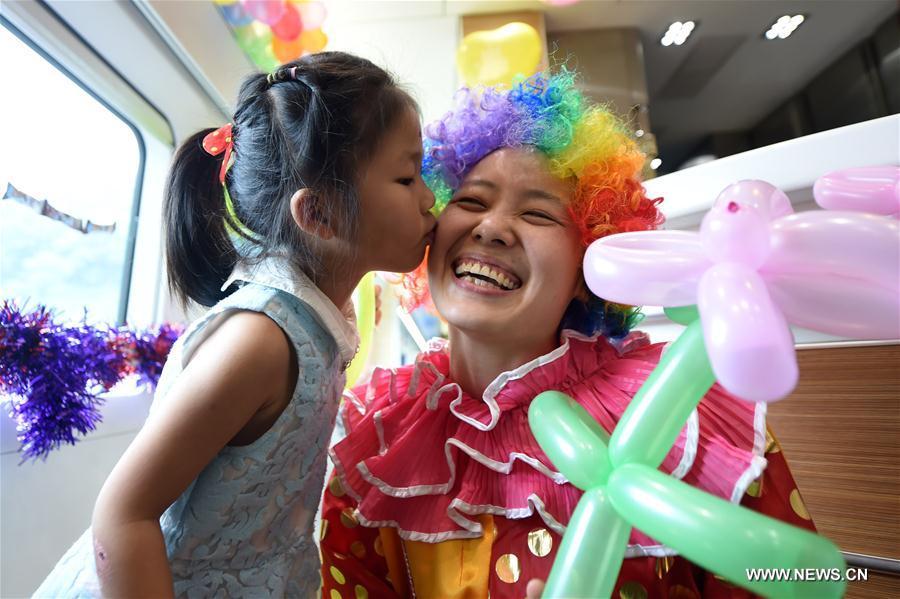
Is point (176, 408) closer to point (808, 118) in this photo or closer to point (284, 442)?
point (284, 442)

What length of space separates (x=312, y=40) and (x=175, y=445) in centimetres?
175

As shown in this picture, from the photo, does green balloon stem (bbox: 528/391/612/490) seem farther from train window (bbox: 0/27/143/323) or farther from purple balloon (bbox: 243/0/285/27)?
purple balloon (bbox: 243/0/285/27)

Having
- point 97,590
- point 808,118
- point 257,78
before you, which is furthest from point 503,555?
point 808,118

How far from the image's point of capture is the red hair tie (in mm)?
904

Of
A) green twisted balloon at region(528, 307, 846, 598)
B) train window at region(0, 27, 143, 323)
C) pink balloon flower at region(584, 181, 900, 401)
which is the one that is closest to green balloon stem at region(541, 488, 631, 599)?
green twisted balloon at region(528, 307, 846, 598)

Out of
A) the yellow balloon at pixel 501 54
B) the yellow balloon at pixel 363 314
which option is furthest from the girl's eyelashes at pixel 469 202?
the yellow balloon at pixel 501 54

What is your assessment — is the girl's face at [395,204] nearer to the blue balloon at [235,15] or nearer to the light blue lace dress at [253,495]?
the light blue lace dress at [253,495]

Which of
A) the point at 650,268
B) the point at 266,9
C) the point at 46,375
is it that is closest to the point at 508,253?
the point at 650,268

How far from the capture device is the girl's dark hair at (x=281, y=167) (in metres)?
0.86

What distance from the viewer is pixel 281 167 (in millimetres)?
872

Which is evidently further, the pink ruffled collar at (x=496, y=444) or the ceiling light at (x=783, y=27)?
the ceiling light at (x=783, y=27)

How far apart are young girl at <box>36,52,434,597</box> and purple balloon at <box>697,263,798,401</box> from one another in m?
0.55

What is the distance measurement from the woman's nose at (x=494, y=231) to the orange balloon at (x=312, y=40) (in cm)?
143

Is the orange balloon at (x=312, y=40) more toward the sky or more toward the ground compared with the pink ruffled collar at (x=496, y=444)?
more toward the sky
